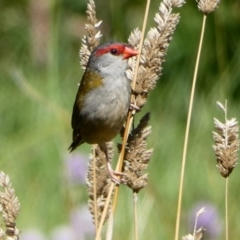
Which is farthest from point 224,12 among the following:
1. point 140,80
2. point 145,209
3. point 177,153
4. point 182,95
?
point 140,80

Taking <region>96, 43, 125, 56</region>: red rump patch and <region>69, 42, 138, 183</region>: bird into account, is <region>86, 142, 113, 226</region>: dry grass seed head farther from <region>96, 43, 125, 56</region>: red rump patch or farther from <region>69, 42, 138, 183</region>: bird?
<region>96, 43, 125, 56</region>: red rump patch

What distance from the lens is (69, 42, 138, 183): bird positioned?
3.59 m

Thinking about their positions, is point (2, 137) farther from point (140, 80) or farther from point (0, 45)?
point (140, 80)

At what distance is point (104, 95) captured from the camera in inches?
149

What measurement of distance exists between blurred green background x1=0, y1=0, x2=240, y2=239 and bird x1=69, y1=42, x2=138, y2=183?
75 cm

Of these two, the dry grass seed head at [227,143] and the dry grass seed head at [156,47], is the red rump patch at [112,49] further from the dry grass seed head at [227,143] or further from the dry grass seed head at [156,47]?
the dry grass seed head at [227,143]

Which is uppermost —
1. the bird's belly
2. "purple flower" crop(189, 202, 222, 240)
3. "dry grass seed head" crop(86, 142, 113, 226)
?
A: "purple flower" crop(189, 202, 222, 240)

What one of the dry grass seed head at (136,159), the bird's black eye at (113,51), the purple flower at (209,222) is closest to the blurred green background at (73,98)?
the purple flower at (209,222)

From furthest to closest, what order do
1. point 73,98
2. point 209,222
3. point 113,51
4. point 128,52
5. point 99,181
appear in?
1. point 73,98
2. point 209,222
3. point 113,51
4. point 128,52
5. point 99,181

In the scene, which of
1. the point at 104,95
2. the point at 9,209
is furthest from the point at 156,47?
the point at 104,95

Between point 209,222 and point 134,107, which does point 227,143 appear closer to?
point 134,107

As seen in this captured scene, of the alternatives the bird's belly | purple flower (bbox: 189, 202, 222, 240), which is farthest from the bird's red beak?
purple flower (bbox: 189, 202, 222, 240)

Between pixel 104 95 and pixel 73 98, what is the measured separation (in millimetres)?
4005

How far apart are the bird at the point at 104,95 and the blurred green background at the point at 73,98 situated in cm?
75
